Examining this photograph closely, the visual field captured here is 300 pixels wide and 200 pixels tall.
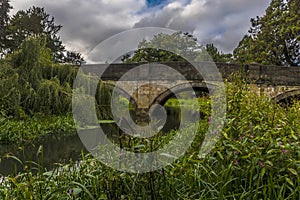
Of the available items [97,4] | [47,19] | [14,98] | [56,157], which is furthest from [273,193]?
[47,19]

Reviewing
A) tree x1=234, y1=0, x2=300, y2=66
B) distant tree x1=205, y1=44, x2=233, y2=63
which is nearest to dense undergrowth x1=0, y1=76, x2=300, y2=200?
tree x1=234, y1=0, x2=300, y2=66

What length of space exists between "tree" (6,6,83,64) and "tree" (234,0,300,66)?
10595 millimetres

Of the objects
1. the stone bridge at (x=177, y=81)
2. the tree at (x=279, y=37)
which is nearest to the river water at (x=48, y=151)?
the stone bridge at (x=177, y=81)

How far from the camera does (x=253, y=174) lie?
1734 millimetres

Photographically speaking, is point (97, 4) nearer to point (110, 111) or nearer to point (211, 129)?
point (110, 111)

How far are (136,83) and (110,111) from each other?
2621 millimetres

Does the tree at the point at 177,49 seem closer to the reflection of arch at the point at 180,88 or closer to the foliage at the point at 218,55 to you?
the foliage at the point at 218,55

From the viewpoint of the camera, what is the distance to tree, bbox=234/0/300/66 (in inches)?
585

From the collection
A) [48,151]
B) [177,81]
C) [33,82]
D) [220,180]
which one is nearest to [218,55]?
[177,81]

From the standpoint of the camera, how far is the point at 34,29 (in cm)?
2120

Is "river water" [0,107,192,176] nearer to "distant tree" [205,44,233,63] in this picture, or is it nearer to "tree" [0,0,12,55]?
"tree" [0,0,12,55]

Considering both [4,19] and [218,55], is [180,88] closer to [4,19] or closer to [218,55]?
[4,19]

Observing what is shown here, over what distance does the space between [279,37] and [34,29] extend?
621 inches

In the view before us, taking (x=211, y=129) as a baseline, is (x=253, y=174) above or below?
below
